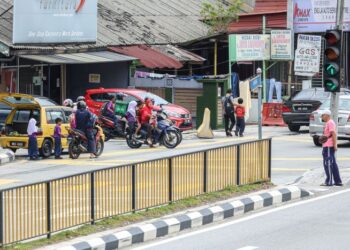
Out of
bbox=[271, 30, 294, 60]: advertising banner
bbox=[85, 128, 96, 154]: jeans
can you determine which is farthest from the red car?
bbox=[271, 30, 294, 60]: advertising banner

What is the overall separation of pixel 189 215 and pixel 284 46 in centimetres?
2581

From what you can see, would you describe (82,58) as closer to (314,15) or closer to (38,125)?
(38,125)

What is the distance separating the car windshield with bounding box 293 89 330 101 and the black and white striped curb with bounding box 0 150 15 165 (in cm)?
1251

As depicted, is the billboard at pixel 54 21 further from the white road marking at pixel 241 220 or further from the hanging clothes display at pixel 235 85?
the white road marking at pixel 241 220

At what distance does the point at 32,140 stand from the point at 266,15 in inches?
960

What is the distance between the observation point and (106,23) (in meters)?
40.8

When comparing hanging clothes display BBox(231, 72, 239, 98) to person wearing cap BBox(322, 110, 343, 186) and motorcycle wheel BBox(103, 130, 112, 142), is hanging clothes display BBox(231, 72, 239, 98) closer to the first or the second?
motorcycle wheel BBox(103, 130, 112, 142)

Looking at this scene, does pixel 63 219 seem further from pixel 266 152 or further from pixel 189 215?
pixel 266 152

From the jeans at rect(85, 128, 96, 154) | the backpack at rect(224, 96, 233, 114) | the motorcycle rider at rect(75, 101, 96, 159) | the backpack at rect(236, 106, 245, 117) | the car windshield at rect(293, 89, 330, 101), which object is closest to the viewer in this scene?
the motorcycle rider at rect(75, 101, 96, 159)

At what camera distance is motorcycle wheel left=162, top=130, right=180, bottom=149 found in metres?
26.5

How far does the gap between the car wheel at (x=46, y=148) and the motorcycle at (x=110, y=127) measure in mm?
4552

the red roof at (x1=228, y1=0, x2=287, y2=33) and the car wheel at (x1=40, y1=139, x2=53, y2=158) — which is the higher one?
the red roof at (x1=228, y1=0, x2=287, y2=33)

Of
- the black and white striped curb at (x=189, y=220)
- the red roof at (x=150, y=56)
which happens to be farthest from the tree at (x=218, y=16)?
the black and white striped curb at (x=189, y=220)

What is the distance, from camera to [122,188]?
43.0 ft
